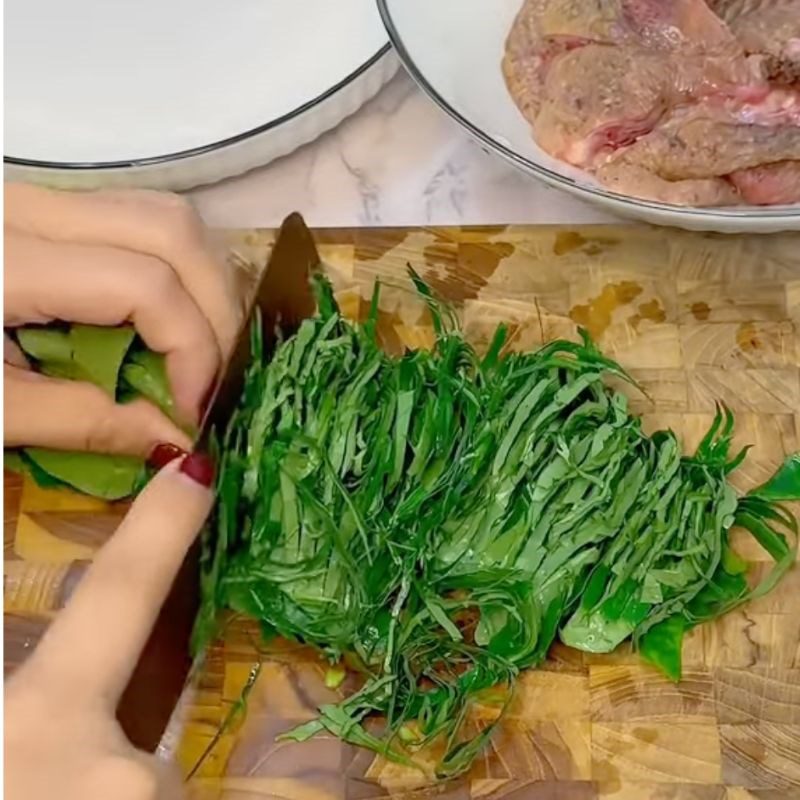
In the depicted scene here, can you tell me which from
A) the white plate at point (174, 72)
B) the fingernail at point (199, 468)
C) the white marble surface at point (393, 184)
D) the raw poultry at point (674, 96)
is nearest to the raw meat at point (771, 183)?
the raw poultry at point (674, 96)

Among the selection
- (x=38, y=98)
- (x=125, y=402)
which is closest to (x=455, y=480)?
(x=125, y=402)

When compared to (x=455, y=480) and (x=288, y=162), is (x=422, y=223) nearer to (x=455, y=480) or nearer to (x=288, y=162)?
(x=288, y=162)

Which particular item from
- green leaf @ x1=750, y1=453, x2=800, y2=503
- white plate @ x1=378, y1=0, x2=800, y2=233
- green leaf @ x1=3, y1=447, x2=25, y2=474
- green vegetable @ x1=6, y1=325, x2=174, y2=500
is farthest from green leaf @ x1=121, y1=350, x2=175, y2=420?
green leaf @ x1=750, y1=453, x2=800, y2=503

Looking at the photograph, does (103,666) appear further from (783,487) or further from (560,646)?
(783,487)

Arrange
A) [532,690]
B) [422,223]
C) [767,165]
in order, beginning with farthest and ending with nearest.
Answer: [422,223] < [767,165] < [532,690]

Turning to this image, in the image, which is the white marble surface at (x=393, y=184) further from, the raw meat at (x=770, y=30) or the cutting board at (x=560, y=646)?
the raw meat at (x=770, y=30)

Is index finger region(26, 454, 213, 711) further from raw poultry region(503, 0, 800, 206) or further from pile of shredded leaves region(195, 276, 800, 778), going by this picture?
raw poultry region(503, 0, 800, 206)
